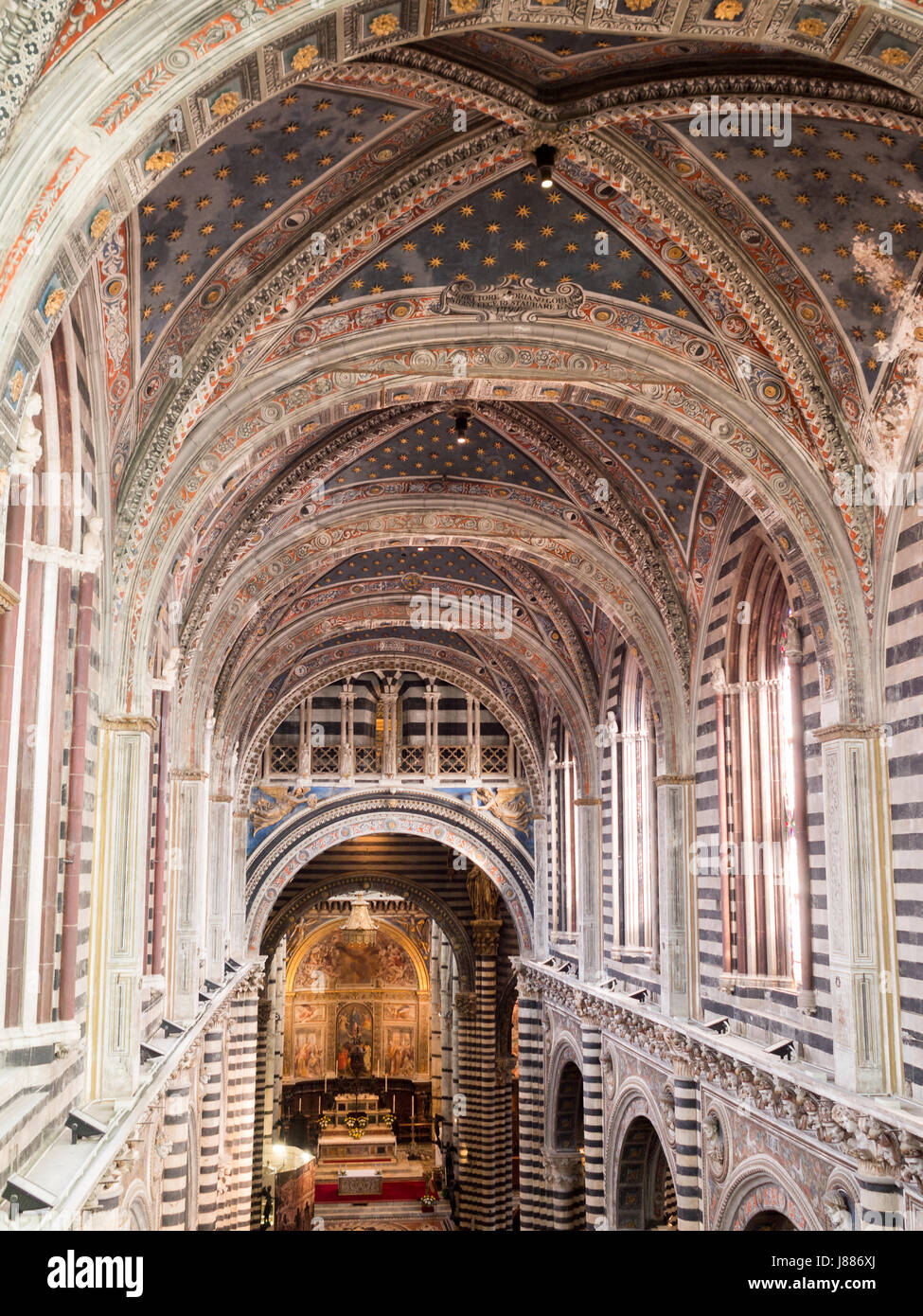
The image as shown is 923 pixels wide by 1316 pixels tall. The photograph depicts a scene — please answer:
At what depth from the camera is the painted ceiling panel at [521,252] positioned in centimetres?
1136

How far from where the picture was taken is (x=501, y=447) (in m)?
17.3

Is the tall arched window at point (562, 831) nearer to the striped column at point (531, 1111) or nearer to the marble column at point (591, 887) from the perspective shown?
the marble column at point (591, 887)

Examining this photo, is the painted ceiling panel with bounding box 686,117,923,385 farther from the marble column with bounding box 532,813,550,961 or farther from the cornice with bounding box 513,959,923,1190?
the marble column with bounding box 532,813,550,961

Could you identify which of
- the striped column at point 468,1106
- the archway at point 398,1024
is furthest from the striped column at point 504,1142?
the striped column at point 468,1106

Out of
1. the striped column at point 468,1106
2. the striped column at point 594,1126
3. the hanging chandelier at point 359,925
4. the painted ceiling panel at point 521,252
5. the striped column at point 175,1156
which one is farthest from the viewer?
the hanging chandelier at point 359,925

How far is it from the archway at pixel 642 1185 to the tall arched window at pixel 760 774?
6.73 meters

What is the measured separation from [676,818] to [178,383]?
10.0 m

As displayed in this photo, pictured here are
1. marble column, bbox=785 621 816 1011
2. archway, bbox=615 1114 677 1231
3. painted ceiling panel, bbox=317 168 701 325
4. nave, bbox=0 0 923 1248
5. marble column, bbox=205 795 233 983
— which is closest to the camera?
nave, bbox=0 0 923 1248

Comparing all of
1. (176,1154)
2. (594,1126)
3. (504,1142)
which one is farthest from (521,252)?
(504,1142)

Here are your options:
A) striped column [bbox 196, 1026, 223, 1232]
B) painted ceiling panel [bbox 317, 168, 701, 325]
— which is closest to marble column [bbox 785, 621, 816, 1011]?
painted ceiling panel [bbox 317, 168, 701, 325]

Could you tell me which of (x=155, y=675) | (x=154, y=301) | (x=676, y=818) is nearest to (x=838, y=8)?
(x=154, y=301)

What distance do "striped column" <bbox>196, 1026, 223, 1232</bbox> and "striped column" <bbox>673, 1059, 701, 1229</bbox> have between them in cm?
795

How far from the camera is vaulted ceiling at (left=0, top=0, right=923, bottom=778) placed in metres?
7.79

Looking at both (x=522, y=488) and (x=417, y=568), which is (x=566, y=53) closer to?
(x=522, y=488)
